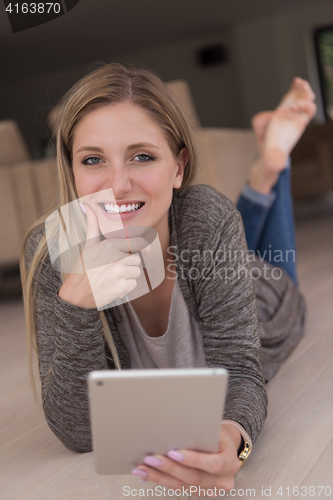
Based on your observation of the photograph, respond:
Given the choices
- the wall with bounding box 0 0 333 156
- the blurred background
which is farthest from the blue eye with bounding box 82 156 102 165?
the wall with bounding box 0 0 333 156

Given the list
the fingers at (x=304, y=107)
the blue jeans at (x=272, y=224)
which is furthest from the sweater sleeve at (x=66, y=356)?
the fingers at (x=304, y=107)

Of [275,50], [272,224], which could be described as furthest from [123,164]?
[275,50]

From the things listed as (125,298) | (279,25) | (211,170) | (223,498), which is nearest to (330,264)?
(211,170)

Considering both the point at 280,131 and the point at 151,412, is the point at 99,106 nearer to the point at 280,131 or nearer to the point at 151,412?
the point at 151,412

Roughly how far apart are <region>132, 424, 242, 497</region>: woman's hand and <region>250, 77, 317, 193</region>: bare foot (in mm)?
999

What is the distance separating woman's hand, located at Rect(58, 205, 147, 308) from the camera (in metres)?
0.65

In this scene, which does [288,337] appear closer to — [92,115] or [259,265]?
[259,265]

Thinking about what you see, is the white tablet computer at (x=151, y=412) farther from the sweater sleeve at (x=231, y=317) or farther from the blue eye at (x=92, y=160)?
the blue eye at (x=92, y=160)

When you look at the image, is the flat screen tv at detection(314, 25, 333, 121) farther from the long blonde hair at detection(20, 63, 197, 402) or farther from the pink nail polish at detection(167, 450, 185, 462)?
the pink nail polish at detection(167, 450, 185, 462)

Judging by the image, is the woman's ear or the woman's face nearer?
the woman's face

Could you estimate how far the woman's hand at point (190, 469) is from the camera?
0.51 metres

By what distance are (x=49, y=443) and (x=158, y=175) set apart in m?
0.51
